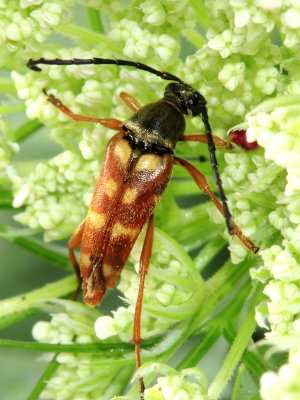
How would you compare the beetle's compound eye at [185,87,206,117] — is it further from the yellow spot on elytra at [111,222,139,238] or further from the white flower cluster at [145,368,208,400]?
the white flower cluster at [145,368,208,400]

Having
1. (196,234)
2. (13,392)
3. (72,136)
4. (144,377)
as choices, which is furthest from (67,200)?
(13,392)

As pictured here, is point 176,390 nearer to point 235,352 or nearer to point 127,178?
point 235,352

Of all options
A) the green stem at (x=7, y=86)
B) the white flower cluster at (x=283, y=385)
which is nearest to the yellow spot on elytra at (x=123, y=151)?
the green stem at (x=7, y=86)

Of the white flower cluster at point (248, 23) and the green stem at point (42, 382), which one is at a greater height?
the white flower cluster at point (248, 23)

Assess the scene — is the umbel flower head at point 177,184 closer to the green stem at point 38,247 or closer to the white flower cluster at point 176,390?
the white flower cluster at point 176,390

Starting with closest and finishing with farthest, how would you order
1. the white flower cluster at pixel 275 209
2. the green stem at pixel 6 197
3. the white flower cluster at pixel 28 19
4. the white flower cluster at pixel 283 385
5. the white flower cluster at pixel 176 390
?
1. the white flower cluster at pixel 283 385
2. the white flower cluster at pixel 275 209
3. the white flower cluster at pixel 176 390
4. the white flower cluster at pixel 28 19
5. the green stem at pixel 6 197

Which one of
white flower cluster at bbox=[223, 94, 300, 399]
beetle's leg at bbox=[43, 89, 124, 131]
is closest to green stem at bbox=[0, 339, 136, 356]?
white flower cluster at bbox=[223, 94, 300, 399]

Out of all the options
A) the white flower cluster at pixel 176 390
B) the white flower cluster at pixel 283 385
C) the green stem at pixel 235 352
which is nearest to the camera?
the white flower cluster at pixel 283 385
